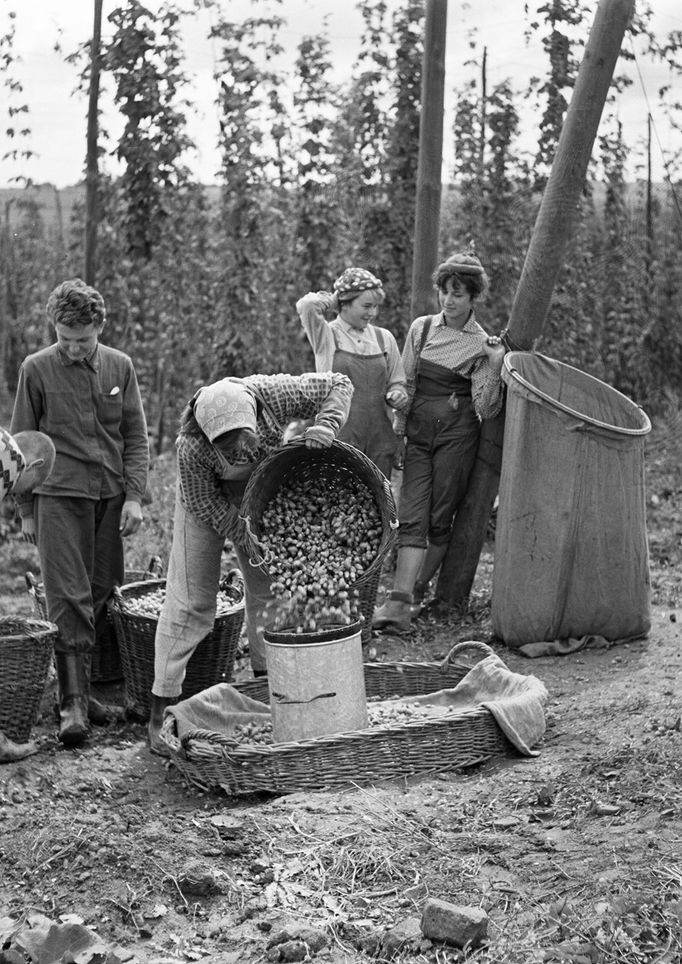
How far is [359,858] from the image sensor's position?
3.30 meters

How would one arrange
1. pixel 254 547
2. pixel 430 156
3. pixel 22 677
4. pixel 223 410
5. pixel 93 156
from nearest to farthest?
1. pixel 223 410
2. pixel 254 547
3. pixel 22 677
4. pixel 430 156
5. pixel 93 156

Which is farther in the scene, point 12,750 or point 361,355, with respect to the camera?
point 361,355

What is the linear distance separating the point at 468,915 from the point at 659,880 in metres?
0.44

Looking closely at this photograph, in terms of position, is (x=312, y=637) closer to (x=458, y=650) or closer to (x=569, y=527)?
(x=458, y=650)

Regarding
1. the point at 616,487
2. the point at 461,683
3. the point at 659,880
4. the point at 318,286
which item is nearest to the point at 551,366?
the point at 616,487

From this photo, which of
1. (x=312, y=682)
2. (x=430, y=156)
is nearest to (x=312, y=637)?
(x=312, y=682)

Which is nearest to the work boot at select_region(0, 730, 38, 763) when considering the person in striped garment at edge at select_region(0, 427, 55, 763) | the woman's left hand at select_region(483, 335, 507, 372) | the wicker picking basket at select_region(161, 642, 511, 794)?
the person in striped garment at edge at select_region(0, 427, 55, 763)

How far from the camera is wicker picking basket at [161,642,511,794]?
3.98 metres

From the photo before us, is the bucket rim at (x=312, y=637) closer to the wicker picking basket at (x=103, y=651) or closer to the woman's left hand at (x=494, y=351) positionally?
the wicker picking basket at (x=103, y=651)

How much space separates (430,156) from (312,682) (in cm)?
384

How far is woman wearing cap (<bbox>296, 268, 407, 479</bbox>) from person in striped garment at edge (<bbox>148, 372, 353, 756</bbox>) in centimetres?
134

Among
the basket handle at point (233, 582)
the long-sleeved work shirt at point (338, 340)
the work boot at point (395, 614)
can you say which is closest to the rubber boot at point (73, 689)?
the basket handle at point (233, 582)

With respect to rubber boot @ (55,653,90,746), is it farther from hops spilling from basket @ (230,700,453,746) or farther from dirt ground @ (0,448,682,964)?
hops spilling from basket @ (230,700,453,746)

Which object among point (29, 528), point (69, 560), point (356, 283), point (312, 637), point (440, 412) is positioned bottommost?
point (312, 637)
